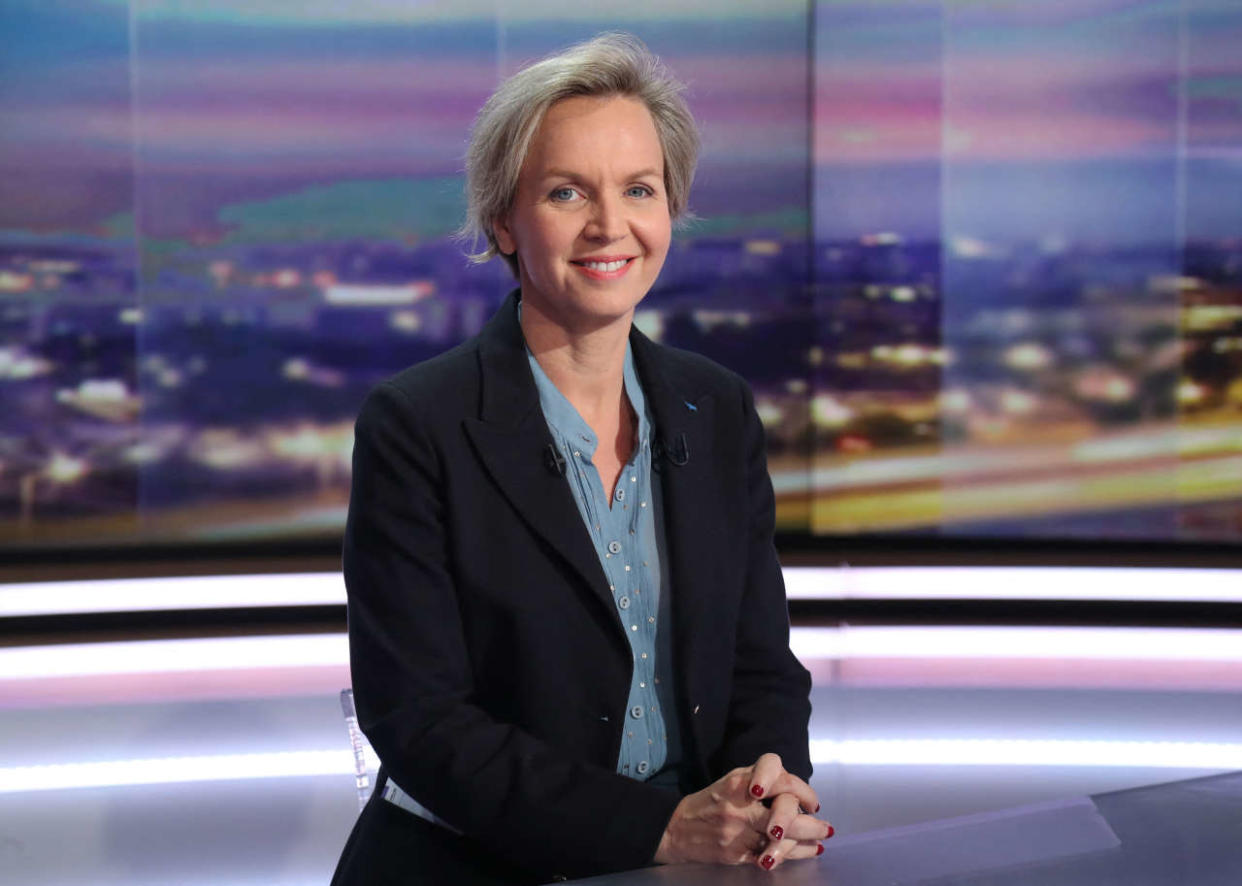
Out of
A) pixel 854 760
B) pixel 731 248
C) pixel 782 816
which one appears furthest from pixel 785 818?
pixel 731 248

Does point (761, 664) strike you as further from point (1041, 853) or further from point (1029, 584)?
point (1029, 584)

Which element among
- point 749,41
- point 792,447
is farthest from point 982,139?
point 792,447

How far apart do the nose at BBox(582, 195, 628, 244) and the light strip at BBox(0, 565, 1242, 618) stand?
281 centimetres

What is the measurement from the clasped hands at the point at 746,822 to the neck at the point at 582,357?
42 cm

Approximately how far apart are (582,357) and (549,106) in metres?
0.25

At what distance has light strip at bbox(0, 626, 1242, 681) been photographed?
3734 mm

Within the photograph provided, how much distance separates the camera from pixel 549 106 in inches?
51.6

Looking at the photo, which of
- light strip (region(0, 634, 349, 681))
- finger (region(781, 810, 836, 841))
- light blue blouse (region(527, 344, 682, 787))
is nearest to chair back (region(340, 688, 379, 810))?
light blue blouse (region(527, 344, 682, 787))

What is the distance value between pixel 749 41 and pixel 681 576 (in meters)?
3.64

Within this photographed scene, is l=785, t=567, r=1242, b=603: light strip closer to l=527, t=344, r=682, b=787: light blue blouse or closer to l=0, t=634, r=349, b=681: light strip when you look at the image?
l=0, t=634, r=349, b=681: light strip

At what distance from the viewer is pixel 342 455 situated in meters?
4.46

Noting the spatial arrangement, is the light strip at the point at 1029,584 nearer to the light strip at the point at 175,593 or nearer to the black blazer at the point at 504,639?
the light strip at the point at 175,593

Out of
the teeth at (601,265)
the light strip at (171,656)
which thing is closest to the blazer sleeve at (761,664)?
the teeth at (601,265)

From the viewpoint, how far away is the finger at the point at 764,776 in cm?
114
